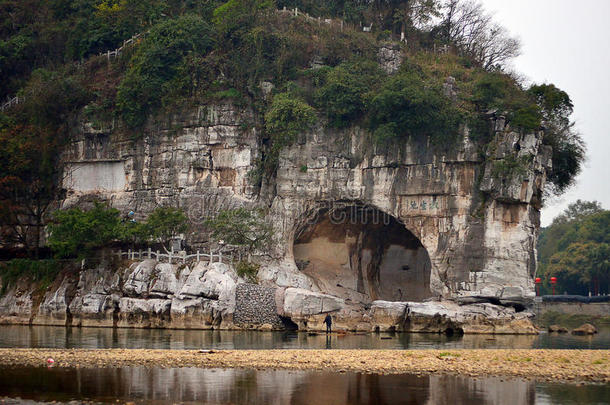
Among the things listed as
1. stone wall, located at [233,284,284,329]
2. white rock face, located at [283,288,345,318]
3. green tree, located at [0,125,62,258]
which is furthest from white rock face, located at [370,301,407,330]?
green tree, located at [0,125,62,258]

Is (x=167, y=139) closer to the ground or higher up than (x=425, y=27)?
closer to the ground

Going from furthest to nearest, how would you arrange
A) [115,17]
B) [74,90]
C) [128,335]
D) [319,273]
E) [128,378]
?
[115,17], [74,90], [319,273], [128,335], [128,378]

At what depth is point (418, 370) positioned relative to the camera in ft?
82.7

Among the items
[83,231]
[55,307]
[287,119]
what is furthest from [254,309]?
[287,119]

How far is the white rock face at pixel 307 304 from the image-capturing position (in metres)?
41.8

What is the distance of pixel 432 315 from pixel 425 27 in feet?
70.9

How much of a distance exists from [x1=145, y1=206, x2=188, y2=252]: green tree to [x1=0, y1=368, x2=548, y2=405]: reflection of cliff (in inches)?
812

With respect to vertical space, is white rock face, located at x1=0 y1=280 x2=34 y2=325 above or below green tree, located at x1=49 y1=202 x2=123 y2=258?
A: below

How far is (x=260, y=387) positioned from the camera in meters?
22.3

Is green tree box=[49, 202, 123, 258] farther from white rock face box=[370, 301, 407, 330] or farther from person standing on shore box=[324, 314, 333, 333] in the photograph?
white rock face box=[370, 301, 407, 330]

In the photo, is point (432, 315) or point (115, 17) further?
point (115, 17)

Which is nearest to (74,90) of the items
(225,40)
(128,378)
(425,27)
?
(225,40)

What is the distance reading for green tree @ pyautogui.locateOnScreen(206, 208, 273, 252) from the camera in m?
45.3

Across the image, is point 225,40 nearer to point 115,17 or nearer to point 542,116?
point 115,17
